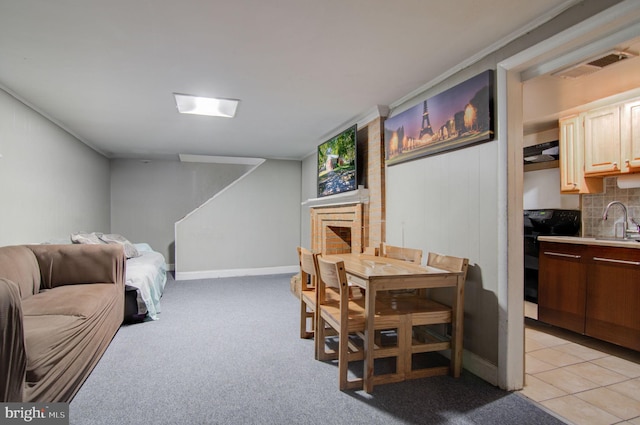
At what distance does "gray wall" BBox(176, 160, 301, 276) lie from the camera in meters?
5.97

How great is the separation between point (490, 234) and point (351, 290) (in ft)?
4.10

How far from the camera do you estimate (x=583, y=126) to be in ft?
10.8

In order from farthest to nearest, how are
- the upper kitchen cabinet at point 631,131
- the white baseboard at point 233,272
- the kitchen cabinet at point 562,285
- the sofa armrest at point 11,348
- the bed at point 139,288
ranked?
the white baseboard at point 233,272 < the bed at point 139,288 < the kitchen cabinet at point 562,285 < the upper kitchen cabinet at point 631,131 < the sofa armrest at point 11,348

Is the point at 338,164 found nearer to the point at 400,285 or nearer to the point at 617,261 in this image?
the point at 400,285

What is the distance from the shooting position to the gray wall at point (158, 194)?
6.36 meters

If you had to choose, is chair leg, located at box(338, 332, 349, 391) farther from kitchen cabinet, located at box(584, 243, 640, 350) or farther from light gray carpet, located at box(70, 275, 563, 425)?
kitchen cabinet, located at box(584, 243, 640, 350)

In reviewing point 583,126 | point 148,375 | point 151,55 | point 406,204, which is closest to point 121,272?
point 148,375

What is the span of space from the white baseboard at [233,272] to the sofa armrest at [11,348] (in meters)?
4.55

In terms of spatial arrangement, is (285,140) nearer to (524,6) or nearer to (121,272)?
(121,272)

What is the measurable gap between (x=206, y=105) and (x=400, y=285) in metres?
2.71

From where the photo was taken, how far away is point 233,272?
6152mm

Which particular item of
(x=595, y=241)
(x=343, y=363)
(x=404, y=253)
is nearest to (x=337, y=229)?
(x=404, y=253)

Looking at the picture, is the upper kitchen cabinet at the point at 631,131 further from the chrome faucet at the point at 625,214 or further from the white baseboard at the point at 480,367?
the white baseboard at the point at 480,367

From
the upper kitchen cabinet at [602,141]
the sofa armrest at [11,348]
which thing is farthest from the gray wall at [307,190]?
the sofa armrest at [11,348]
